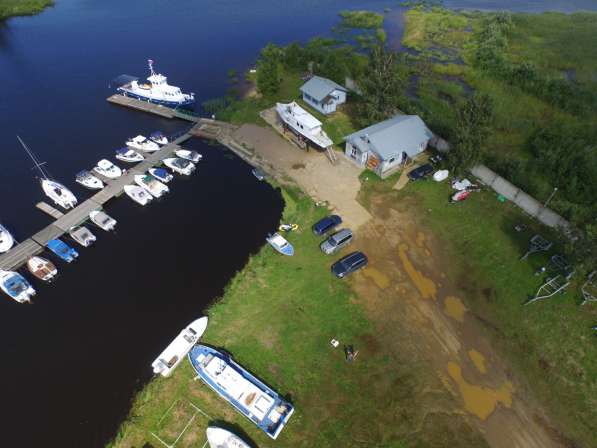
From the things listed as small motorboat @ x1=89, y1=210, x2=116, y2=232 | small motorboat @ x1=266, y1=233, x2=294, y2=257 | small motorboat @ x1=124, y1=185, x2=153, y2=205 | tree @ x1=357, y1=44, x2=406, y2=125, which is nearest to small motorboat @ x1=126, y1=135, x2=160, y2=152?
small motorboat @ x1=124, y1=185, x2=153, y2=205

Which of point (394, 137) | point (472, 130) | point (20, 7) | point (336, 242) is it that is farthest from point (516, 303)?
point (20, 7)

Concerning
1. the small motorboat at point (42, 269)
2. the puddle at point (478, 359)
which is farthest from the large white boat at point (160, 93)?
the puddle at point (478, 359)

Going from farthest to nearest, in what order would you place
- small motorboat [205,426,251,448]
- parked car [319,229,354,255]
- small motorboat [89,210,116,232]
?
small motorboat [89,210,116,232] < parked car [319,229,354,255] < small motorboat [205,426,251,448]

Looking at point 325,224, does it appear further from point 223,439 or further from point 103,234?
point 103,234

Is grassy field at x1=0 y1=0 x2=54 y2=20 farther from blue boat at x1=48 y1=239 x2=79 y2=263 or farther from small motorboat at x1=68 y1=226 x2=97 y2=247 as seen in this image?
blue boat at x1=48 y1=239 x2=79 y2=263

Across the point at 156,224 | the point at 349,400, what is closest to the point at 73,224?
the point at 156,224

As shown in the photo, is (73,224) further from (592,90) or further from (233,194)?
(592,90)
